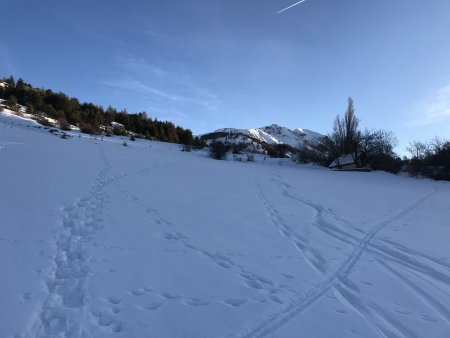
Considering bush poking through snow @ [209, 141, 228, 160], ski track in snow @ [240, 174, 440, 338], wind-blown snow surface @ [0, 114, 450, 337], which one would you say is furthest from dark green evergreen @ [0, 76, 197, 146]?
ski track in snow @ [240, 174, 440, 338]

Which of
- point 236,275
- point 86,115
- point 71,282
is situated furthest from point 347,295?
point 86,115

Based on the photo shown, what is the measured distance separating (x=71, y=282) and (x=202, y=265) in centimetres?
202

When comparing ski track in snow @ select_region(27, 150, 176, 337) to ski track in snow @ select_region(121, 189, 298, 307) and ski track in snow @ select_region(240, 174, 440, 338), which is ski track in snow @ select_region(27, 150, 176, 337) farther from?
ski track in snow @ select_region(240, 174, 440, 338)

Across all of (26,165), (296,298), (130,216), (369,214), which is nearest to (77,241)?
(130,216)

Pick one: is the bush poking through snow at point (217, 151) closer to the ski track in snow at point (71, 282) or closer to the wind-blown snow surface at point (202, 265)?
the wind-blown snow surface at point (202, 265)

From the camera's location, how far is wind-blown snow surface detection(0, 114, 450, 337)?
402 centimetres

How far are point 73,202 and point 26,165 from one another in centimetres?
468

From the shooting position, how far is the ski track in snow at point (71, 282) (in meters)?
3.65

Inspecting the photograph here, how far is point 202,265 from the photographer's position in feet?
19.0

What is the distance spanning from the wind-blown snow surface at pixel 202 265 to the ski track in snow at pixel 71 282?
19 mm

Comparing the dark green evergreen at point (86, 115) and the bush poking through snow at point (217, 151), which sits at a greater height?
the dark green evergreen at point (86, 115)

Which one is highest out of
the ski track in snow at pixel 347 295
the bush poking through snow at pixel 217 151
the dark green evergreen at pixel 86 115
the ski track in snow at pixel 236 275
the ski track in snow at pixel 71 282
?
the dark green evergreen at pixel 86 115

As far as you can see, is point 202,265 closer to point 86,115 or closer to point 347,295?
point 347,295

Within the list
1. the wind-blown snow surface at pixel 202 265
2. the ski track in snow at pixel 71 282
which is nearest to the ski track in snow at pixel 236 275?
the wind-blown snow surface at pixel 202 265
